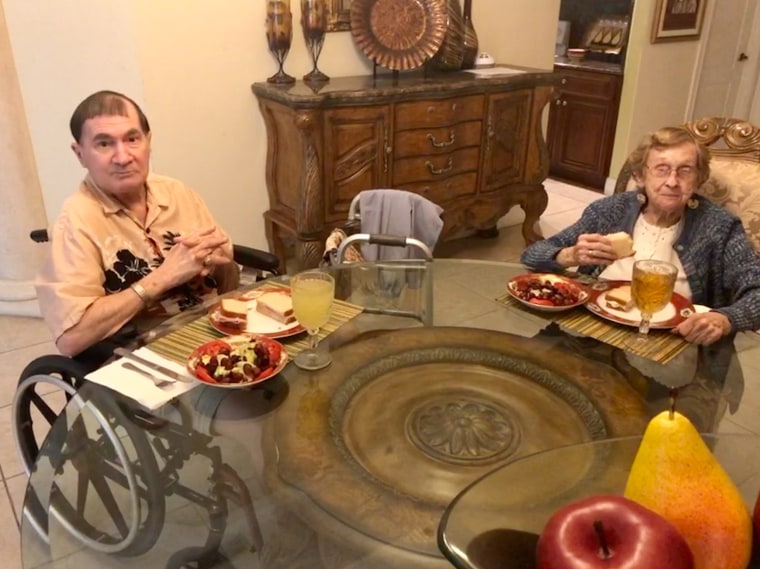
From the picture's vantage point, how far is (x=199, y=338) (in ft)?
4.70

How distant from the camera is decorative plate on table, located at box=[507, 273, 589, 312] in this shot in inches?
61.1

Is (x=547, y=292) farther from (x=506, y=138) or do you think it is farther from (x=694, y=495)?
(x=506, y=138)

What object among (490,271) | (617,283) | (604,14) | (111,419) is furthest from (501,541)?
(604,14)

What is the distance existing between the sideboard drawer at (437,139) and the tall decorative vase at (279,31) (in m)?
0.59

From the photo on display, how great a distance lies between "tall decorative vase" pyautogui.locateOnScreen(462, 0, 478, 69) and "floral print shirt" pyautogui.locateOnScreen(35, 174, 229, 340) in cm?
212

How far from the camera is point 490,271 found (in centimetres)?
193

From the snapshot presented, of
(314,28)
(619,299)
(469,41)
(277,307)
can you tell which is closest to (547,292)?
(619,299)

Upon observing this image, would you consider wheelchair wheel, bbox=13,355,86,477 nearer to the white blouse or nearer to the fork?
the fork

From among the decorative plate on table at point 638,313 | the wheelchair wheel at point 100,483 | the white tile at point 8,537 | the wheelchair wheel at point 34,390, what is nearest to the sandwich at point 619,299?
the decorative plate on table at point 638,313

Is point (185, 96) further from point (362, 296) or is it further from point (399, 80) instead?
point (362, 296)

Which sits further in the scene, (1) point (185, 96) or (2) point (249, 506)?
(1) point (185, 96)

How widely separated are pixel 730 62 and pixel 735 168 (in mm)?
3992

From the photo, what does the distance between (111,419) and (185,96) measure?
199cm

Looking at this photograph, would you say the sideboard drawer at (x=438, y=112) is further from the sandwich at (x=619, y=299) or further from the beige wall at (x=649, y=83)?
the beige wall at (x=649, y=83)
